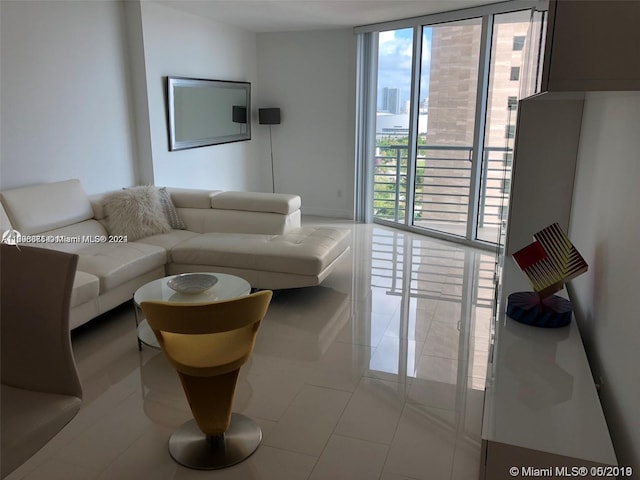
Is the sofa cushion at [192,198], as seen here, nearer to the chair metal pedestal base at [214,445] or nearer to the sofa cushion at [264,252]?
the sofa cushion at [264,252]

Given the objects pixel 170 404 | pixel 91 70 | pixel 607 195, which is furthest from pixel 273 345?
pixel 91 70

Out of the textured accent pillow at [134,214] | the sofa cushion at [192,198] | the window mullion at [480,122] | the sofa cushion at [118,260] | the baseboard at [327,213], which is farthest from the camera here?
the baseboard at [327,213]

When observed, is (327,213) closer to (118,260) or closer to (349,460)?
(118,260)

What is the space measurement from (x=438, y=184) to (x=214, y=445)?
4.45 metres

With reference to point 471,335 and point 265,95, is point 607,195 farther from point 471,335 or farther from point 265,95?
point 265,95

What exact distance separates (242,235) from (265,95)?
3355 mm

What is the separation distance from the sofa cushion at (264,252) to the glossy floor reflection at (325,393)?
0.34 meters

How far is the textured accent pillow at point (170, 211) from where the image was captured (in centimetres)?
462

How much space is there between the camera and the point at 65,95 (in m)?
4.24

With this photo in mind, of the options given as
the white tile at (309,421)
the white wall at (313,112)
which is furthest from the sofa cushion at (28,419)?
the white wall at (313,112)

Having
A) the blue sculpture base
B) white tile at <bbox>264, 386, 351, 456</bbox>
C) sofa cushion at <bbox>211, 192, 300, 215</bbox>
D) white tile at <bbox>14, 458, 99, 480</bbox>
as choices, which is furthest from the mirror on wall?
the blue sculpture base

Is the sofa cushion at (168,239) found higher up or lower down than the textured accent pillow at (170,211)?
lower down

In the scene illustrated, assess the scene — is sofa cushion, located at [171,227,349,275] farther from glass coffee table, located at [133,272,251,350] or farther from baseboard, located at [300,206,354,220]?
baseboard, located at [300,206,354,220]

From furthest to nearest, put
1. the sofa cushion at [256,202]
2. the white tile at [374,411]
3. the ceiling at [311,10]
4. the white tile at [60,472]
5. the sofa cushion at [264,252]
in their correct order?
the ceiling at [311,10] < the sofa cushion at [256,202] < the sofa cushion at [264,252] < the white tile at [374,411] < the white tile at [60,472]
